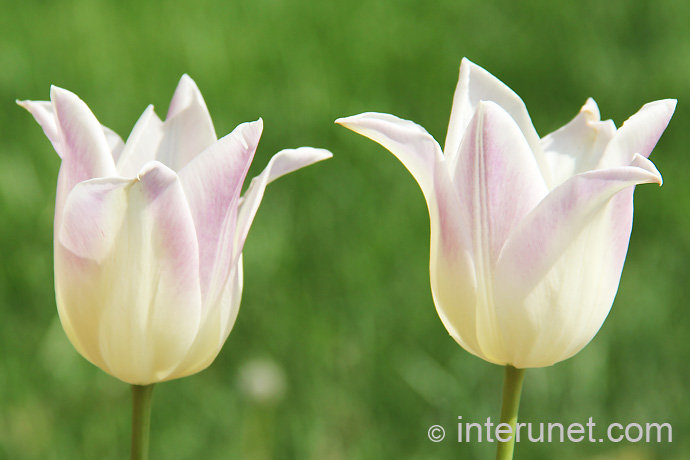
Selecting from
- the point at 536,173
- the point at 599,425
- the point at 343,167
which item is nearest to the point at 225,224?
the point at 536,173

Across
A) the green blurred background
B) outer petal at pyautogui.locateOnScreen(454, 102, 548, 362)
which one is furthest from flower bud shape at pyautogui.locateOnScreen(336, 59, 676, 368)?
the green blurred background

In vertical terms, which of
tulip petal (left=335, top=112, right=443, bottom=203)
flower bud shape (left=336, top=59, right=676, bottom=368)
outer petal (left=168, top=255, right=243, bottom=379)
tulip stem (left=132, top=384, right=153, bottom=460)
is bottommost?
tulip stem (left=132, top=384, right=153, bottom=460)

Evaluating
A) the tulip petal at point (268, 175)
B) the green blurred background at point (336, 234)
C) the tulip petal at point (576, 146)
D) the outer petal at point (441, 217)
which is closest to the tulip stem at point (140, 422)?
the tulip petal at point (268, 175)

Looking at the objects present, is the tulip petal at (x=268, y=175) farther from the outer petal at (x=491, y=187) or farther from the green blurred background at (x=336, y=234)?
the green blurred background at (x=336, y=234)

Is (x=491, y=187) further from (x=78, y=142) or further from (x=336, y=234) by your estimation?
(x=336, y=234)

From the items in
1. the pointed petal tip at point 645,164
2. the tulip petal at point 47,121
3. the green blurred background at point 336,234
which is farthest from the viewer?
the green blurred background at point 336,234

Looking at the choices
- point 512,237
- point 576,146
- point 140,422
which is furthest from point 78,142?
point 576,146

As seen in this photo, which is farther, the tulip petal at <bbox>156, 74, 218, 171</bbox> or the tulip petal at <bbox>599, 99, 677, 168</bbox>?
the tulip petal at <bbox>156, 74, 218, 171</bbox>

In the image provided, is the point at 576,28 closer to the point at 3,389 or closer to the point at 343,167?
the point at 343,167

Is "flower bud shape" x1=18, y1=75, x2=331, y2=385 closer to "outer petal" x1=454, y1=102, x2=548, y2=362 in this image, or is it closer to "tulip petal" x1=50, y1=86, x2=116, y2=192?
"tulip petal" x1=50, y1=86, x2=116, y2=192
